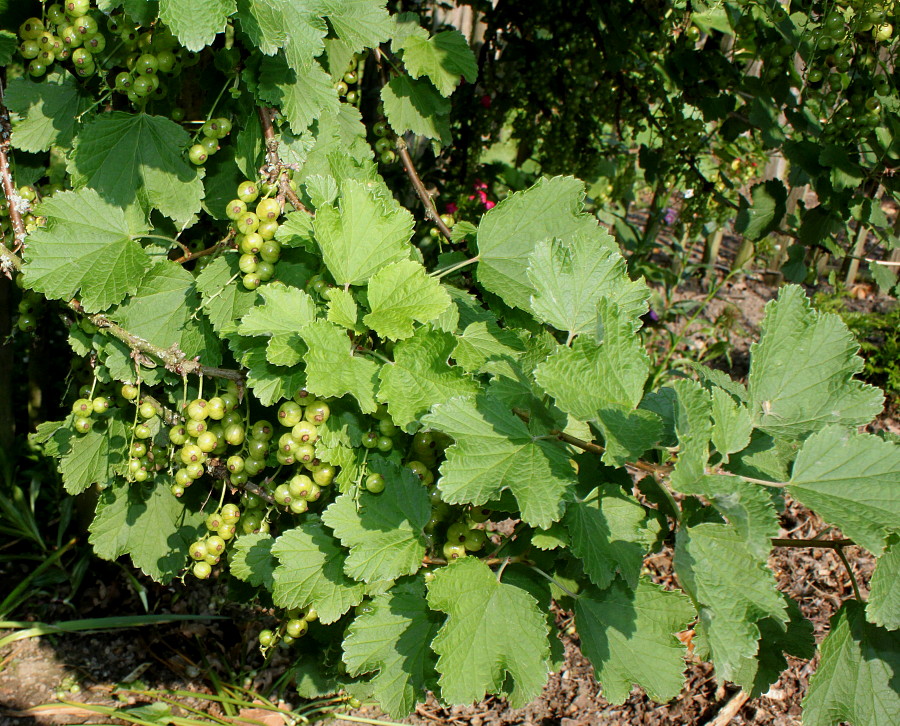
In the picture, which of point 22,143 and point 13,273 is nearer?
point 22,143

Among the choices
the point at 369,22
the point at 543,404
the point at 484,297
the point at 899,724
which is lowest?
the point at 899,724

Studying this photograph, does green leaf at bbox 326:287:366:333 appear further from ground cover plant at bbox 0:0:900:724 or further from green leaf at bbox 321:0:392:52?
green leaf at bbox 321:0:392:52

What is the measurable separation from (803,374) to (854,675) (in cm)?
51

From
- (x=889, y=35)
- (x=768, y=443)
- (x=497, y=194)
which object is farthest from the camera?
(x=497, y=194)

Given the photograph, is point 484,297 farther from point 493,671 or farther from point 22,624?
point 22,624

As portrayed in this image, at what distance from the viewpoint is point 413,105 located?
5.74 ft

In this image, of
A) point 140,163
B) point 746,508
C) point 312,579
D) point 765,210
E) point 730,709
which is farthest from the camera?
point 765,210

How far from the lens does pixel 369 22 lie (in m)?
1.47

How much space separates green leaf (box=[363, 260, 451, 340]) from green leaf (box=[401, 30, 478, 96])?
0.72m

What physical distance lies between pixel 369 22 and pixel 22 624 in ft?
7.14

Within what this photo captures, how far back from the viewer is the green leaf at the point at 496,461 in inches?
37.2

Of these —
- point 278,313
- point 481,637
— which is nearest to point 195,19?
point 278,313

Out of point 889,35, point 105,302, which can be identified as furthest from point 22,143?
point 889,35

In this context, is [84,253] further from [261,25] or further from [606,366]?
[606,366]
